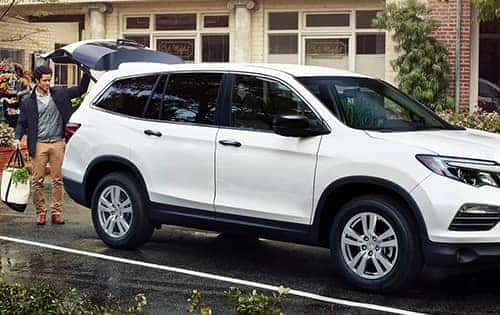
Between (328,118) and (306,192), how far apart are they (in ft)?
2.09

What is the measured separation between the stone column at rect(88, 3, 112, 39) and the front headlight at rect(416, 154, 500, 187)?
575 inches

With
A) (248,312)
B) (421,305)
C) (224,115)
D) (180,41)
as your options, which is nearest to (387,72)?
(180,41)

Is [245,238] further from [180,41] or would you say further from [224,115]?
[180,41]

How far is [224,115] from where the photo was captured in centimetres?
748

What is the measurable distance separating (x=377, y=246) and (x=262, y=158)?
1.26 metres

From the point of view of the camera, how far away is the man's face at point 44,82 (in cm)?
938

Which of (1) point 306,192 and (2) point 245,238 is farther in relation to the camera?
(2) point 245,238

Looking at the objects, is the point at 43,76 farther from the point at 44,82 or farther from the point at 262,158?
the point at 262,158

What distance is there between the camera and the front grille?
6031 millimetres

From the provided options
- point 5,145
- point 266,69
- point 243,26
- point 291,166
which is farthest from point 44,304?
point 243,26

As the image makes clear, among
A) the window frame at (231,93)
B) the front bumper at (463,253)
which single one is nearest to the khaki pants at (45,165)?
the window frame at (231,93)

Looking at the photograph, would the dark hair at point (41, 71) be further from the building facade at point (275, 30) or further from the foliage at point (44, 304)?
the building facade at point (275, 30)

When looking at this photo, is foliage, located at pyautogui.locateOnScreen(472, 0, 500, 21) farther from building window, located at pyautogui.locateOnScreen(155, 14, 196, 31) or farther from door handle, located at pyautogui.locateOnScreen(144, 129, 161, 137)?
building window, located at pyautogui.locateOnScreen(155, 14, 196, 31)

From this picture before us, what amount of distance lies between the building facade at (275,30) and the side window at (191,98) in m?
9.20
